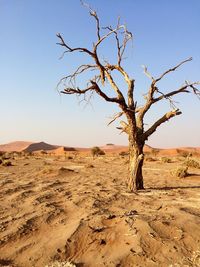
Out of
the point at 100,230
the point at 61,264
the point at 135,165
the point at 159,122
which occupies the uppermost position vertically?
the point at 159,122

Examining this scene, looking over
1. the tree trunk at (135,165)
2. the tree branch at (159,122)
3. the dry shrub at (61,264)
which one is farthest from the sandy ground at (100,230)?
the tree branch at (159,122)

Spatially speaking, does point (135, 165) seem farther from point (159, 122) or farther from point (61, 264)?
point (61, 264)

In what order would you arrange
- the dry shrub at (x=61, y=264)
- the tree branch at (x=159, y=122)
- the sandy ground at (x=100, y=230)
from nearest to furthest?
the dry shrub at (x=61, y=264), the sandy ground at (x=100, y=230), the tree branch at (x=159, y=122)

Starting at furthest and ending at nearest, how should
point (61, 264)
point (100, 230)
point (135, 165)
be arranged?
1. point (135, 165)
2. point (100, 230)
3. point (61, 264)

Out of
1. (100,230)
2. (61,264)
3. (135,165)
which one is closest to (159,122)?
(135,165)

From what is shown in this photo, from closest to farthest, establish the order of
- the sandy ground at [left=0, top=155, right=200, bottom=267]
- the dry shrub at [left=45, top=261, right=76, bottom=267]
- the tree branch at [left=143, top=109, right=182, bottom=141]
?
the dry shrub at [left=45, top=261, right=76, bottom=267]
the sandy ground at [left=0, top=155, right=200, bottom=267]
the tree branch at [left=143, top=109, right=182, bottom=141]

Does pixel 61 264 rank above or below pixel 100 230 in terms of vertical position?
below

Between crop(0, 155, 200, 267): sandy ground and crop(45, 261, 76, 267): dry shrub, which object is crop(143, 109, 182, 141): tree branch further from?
crop(45, 261, 76, 267): dry shrub

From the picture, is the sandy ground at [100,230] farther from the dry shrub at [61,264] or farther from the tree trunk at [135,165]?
the tree trunk at [135,165]

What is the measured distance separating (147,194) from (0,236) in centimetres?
439

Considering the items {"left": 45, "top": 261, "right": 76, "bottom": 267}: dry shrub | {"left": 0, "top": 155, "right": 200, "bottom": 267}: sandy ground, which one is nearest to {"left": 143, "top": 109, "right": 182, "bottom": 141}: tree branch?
{"left": 0, "top": 155, "right": 200, "bottom": 267}: sandy ground

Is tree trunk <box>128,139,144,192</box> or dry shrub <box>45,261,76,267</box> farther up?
tree trunk <box>128,139,144,192</box>

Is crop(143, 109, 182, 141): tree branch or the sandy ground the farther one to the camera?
crop(143, 109, 182, 141): tree branch

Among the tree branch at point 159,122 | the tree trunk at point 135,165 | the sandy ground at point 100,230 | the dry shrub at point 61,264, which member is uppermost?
the tree branch at point 159,122
